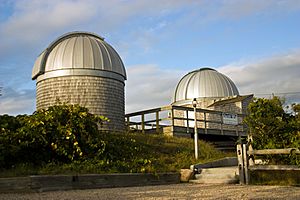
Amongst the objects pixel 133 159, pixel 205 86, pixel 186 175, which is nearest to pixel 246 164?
pixel 186 175

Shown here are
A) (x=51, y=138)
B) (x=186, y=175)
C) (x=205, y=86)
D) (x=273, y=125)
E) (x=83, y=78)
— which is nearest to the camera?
(x=186, y=175)

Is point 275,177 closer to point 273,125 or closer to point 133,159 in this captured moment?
point 273,125

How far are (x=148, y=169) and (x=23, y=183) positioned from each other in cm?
350

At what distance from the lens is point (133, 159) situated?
11375mm

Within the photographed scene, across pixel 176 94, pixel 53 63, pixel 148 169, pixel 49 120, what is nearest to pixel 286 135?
pixel 148 169

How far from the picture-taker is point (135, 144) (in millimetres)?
13125

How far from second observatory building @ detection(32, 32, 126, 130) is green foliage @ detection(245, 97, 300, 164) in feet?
31.5

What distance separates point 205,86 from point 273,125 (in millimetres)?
17429

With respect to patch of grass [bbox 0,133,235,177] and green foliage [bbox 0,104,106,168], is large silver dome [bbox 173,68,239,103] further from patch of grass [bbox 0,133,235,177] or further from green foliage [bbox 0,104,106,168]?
green foliage [bbox 0,104,106,168]

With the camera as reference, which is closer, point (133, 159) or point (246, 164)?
point (246, 164)

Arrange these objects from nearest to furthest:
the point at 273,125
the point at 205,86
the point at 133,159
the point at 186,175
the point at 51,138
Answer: the point at 186,175
the point at 51,138
the point at 273,125
the point at 133,159
the point at 205,86

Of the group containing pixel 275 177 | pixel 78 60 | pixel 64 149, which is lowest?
pixel 275 177

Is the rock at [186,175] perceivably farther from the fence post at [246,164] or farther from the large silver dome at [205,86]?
the large silver dome at [205,86]

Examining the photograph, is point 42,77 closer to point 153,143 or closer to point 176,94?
point 153,143
